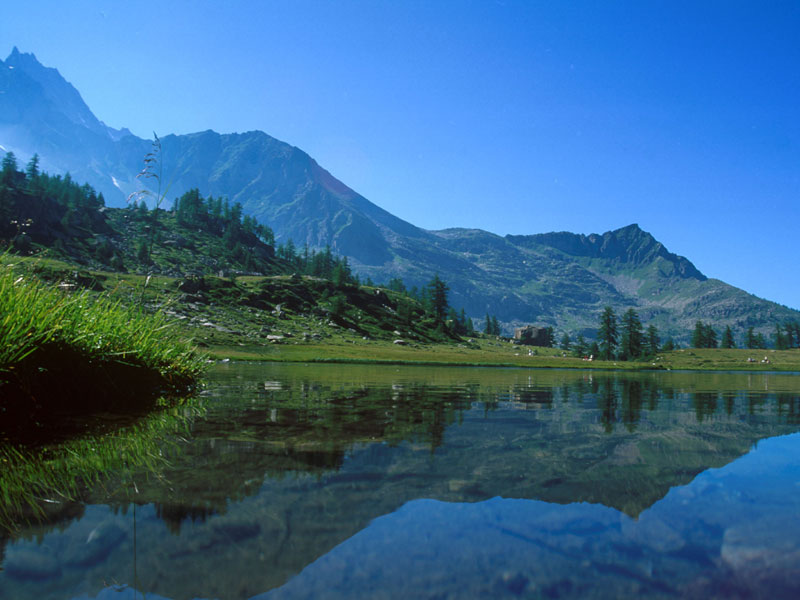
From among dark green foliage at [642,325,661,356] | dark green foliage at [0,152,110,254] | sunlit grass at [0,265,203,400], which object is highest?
dark green foliage at [0,152,110,254]

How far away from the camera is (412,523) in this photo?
328 cm

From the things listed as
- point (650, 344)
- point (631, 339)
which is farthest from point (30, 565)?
point (650, 344)

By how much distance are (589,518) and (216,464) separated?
3.35 metres

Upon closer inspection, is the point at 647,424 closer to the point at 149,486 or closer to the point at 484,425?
the point at 484,425

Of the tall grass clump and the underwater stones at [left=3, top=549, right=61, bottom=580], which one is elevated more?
the tall grass clump

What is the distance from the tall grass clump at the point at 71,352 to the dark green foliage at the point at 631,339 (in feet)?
426

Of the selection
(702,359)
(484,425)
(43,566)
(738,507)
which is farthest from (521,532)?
(702,359)

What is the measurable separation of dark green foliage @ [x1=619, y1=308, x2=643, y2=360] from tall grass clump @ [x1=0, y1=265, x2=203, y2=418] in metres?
130

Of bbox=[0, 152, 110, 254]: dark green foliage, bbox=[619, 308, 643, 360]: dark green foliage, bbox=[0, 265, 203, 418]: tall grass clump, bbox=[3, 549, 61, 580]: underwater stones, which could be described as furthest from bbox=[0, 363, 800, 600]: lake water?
bbox=[0, 152, 110, 254]: dark green foliage

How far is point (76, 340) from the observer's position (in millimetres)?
6922

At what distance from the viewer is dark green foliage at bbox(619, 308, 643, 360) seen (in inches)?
4850

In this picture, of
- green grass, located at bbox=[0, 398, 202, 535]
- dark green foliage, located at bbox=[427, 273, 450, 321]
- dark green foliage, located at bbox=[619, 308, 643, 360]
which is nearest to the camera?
green grass, located at bbox=[0, 398, 202, 535]

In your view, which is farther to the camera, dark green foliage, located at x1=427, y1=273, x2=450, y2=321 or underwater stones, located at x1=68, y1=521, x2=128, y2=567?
dark green foliage, located at x1=427, y1=273, x2=450, y2=321

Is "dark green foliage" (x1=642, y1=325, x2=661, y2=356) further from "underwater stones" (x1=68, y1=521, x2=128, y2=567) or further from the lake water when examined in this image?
"underwater stones" (x1=68, y1=521, x2=128, y2=567)
